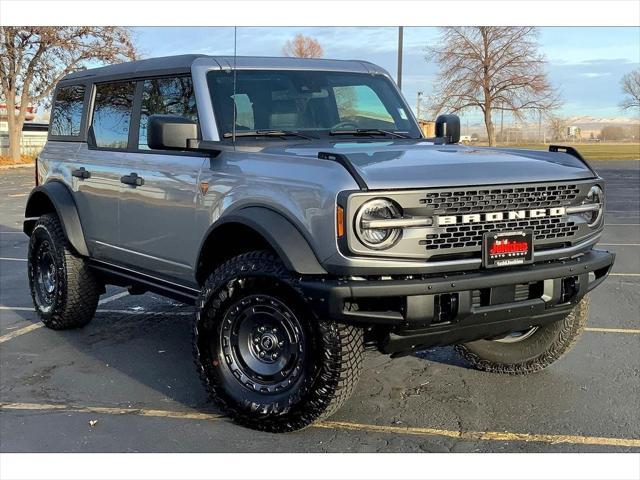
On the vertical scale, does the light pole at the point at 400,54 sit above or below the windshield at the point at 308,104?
above

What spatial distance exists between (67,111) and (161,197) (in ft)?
7.41

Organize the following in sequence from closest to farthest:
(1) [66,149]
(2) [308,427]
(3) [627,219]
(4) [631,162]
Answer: (2) [308,427]
(1) [66,149]
(3) [627,219]
(4) [631,162]

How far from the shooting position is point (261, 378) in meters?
3.89

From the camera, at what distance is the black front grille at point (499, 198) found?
3.43 m

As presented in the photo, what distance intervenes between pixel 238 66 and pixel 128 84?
117 centimetres

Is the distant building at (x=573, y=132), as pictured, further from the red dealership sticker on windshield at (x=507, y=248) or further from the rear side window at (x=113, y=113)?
the rear side window at (x=113, y=113)

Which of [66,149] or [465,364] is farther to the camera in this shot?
[66,149]

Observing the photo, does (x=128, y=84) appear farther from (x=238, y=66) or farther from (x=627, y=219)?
(x=627, y=219)

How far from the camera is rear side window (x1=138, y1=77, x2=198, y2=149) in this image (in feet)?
15.5

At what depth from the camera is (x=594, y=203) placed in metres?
4.00

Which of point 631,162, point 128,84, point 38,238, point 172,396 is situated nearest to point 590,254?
point 172,396

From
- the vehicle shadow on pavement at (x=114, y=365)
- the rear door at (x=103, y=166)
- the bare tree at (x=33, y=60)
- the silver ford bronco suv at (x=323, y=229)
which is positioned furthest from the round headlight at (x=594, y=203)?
the bare tree at (x=33, y=60)

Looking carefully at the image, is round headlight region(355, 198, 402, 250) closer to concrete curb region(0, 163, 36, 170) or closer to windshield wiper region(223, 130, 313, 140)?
windshield wiper region(223, 130, 313, 140)

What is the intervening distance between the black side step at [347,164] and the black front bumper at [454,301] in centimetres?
46
